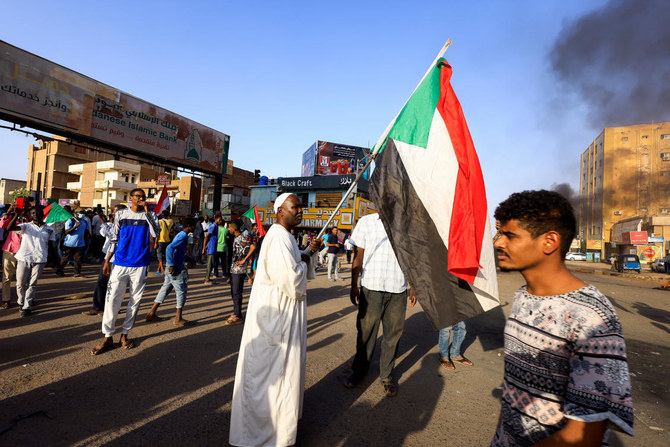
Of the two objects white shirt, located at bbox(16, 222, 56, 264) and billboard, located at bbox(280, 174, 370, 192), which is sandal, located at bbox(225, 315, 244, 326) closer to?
white shirt, located at bbox(16, 222, 56, 264)

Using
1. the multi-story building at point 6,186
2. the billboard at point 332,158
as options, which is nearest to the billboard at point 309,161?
the billboard at point 332,158

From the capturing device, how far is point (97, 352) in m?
4.39

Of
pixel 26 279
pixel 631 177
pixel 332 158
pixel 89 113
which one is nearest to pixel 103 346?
pixel 26 279

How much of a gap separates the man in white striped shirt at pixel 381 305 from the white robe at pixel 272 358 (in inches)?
52.0

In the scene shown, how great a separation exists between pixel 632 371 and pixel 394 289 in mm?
3844

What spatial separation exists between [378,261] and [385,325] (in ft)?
2.52

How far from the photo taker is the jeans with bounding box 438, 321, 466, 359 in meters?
4.51

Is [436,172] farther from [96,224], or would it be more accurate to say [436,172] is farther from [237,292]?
[96,224]

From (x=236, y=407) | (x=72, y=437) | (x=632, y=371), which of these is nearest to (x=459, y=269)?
(x=236, y=407)

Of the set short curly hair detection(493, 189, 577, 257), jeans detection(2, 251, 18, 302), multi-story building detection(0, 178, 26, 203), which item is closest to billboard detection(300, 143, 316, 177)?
jeans detection(2, 251, 18, 302)

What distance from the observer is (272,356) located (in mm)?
2562

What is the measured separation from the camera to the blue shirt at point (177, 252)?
583cm

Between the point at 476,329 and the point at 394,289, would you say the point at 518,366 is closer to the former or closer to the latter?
the point at 394,289

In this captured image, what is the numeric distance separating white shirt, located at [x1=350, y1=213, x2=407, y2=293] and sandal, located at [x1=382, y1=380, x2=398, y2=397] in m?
1.02
